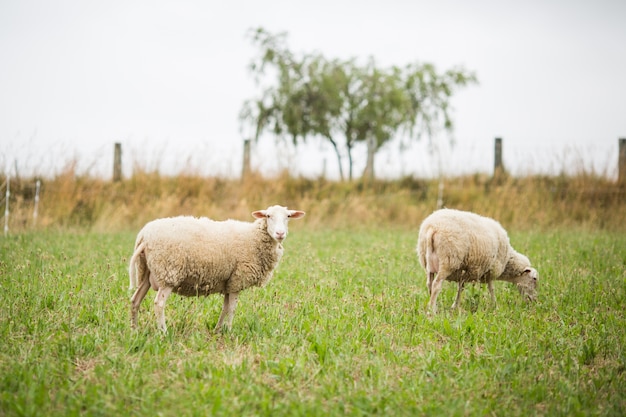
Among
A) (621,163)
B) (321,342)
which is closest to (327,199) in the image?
(621,163)

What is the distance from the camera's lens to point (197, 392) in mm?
3973

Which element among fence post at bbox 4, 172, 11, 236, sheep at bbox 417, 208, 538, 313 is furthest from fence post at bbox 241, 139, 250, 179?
sheep at bbox 417, 208, 538, 313

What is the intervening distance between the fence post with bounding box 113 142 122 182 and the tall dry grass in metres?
0.46

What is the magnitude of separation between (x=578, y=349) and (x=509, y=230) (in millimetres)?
9789

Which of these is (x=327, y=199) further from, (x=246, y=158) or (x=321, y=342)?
(x=321, y=342)

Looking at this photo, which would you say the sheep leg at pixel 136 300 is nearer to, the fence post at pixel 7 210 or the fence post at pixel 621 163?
the fence post at pixel 7 210

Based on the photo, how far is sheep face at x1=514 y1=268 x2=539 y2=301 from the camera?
295 inches

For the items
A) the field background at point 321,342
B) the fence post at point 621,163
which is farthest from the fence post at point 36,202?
the fence post at point 621,163

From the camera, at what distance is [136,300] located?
554 cm

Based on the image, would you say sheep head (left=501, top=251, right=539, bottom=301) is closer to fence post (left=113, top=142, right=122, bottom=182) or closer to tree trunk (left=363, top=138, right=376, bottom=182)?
tree trunk (left=363, top=138, right=376, bottom=182)

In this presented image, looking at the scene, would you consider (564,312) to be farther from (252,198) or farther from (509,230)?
(252,198)

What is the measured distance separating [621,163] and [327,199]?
852cm

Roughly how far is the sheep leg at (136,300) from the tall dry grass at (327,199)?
8845mm

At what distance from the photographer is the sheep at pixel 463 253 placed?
6.80 metres
